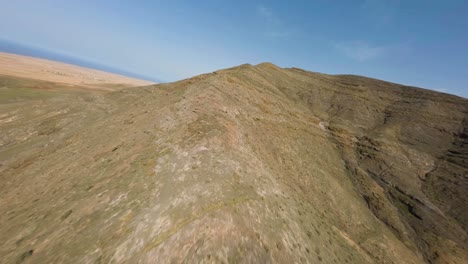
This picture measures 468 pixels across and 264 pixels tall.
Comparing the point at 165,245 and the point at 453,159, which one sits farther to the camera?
the point at 453,159

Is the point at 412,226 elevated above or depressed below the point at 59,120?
below

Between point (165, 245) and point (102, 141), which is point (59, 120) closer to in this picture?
point (102, 141)

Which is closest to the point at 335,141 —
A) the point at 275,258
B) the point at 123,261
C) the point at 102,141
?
the point at 275,258

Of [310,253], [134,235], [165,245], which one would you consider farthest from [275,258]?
[134,235]

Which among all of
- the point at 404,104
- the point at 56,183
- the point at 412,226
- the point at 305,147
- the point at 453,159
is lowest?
the point at 412,226

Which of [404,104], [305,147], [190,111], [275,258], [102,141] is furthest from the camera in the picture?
[404,104]

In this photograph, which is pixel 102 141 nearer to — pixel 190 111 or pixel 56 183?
pixel 56 183

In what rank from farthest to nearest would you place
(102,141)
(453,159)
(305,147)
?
(453,159), (305,147), (102,141)
